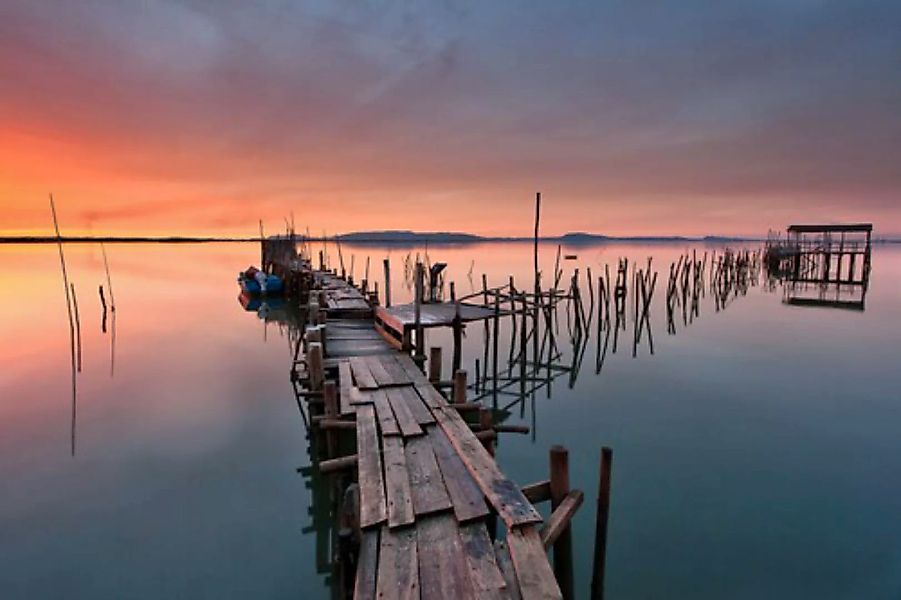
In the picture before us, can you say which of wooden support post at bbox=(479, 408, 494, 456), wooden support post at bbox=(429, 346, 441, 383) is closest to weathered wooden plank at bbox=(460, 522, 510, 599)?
wooden support post at bbox=(479, 408, 494, 456)

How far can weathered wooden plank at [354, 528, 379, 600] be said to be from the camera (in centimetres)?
378

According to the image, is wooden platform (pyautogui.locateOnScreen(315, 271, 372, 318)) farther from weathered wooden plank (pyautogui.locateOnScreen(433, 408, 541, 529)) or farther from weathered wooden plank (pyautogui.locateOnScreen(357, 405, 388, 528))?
weathered wooden plank (pyautogui.locateOnScreen(433, 408, 541, 529))

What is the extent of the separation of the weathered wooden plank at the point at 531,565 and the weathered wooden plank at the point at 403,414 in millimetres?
2490

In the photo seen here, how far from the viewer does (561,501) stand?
16.4ft

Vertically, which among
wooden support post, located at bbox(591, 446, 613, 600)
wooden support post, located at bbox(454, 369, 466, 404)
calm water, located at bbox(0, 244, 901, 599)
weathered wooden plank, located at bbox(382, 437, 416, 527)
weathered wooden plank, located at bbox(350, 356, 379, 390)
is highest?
wooden support post, located at bbox(454, 369, 466, 404)

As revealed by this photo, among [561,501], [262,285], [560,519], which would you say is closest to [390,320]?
[561,501]

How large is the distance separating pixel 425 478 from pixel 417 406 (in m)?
2.33

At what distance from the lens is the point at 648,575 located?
6734 mm

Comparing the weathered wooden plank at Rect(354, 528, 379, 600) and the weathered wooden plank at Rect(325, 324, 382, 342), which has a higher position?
the weathered wooden plank at Rect(325, 324, 382, 342)

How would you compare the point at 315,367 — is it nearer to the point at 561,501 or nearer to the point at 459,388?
the point at 459,388

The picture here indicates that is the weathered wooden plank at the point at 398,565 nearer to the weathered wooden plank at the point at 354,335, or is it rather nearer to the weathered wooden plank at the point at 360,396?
the weathered wooden plank at the point at 360,396

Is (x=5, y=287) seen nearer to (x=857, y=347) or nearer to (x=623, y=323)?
(x=623, y=323)

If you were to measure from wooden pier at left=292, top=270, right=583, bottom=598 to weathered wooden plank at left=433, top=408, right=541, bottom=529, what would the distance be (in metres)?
0.01

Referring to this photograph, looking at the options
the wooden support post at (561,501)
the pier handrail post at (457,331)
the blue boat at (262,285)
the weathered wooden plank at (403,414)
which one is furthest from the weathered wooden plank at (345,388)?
the blue boat at (262,285)
